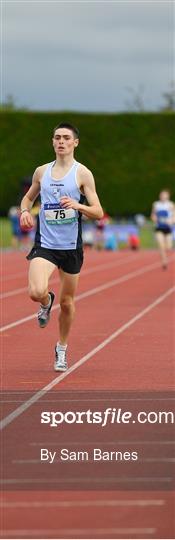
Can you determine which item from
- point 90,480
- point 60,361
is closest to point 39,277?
point 60,361

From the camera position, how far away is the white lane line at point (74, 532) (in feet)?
22.1

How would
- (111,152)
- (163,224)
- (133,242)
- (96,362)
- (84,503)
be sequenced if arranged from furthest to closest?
1. (111,152)
2. (133,242)
3. (163,224)
4. (96,362)
5. (84,503)

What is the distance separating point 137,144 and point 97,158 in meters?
1.68

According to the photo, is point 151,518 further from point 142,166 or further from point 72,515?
point 142,166

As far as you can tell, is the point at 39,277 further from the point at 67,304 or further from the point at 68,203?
the point at 68,203

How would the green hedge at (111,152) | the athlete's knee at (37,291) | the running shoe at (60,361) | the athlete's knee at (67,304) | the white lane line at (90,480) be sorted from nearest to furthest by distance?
the white lane line at (90,480) → the athlete's knee at (37,291) → the athlete's knee at (67,304) → the running shoe at (60,361) → the green hedge at (111,152)

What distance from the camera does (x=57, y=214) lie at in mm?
12367

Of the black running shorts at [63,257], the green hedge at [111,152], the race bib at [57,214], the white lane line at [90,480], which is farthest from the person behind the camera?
the green hedge at [111,152]

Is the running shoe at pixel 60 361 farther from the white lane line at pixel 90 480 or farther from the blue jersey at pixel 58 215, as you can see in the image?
the white lane line at pixel 90 480

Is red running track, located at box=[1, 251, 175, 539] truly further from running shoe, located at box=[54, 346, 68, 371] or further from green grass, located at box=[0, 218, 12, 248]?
green grass, located at box=[0, 218, 12, 248]

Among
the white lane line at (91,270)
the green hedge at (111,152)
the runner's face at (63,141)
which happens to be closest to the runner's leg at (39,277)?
the runner's face at (63,141)

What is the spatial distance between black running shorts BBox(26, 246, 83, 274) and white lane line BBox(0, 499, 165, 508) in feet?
17.1

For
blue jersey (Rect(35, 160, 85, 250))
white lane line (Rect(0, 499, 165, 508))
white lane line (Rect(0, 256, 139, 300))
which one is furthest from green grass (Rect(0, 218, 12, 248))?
white lane line (Rect(0, 499, 165, 508))

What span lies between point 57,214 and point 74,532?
5812 mm
